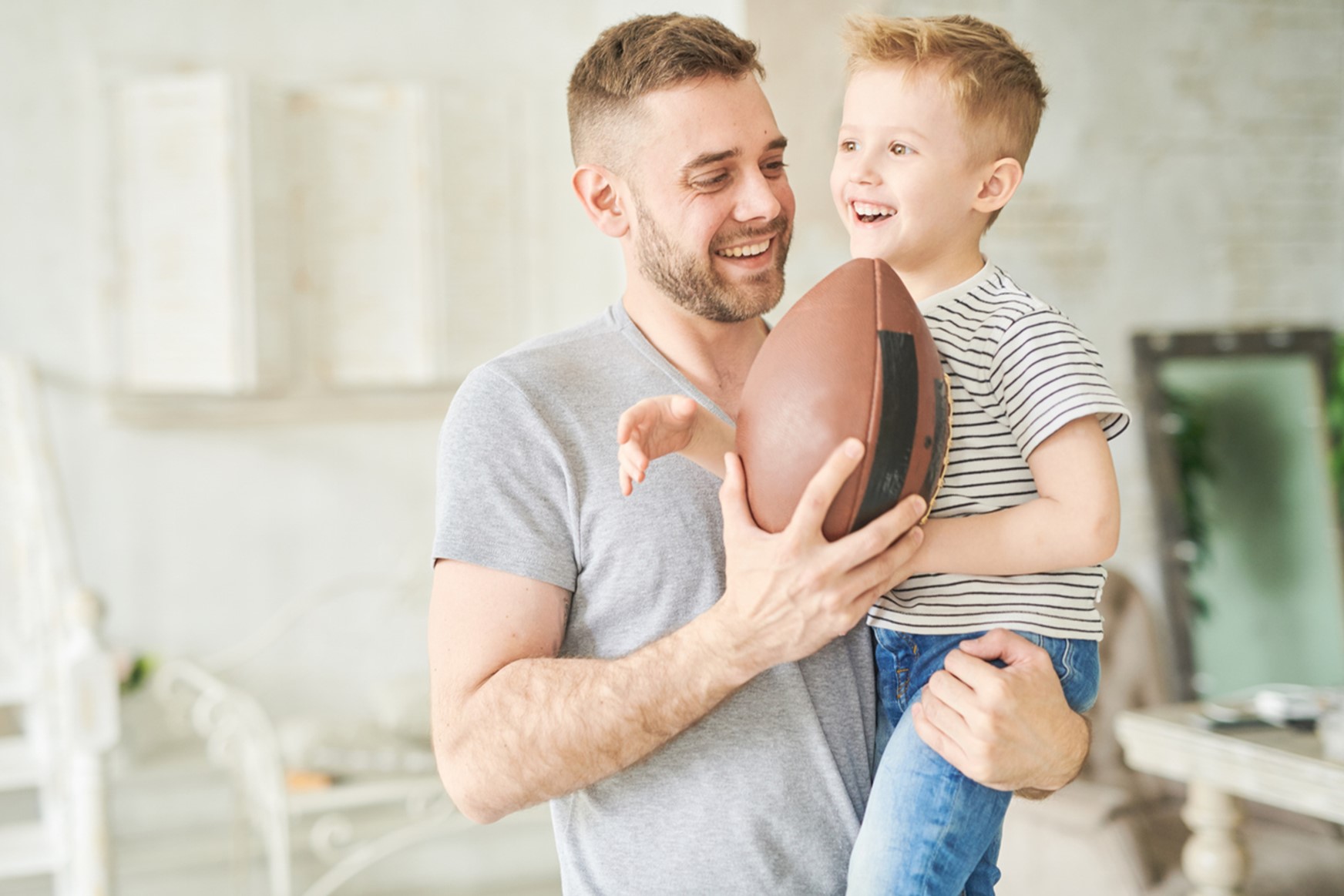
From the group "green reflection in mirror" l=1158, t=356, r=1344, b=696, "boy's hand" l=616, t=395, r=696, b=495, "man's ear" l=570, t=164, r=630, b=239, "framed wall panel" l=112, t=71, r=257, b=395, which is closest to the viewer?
"boy's hand" l=616, t=395, r=696, b=495

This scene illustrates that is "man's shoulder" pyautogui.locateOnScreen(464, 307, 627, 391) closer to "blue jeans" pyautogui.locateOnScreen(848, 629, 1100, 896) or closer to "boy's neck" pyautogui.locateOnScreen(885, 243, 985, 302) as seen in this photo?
"boy's neck" pyautogui.locateOnScreen(885, 243, 985, 302)

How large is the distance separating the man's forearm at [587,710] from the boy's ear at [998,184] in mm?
540

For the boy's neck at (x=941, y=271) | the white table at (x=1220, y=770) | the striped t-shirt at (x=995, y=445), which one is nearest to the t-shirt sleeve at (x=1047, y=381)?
the striped t-shirt at (x=995, y=445)

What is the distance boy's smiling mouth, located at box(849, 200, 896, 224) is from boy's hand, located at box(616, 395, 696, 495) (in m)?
0.34

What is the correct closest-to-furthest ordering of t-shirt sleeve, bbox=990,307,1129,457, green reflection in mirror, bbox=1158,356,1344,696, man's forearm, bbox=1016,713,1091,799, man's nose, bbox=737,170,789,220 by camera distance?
t-shirt sleeve, bbox=990,307,1129,457 → man's forearm, bbox=1016,713,1091,799 → man's nose, bbox=737,170,789,220 → green reflection in mirror, bbox=1158,356,1344,696

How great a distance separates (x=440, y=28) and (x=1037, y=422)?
347cm

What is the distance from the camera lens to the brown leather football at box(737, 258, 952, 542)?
41.4 inches

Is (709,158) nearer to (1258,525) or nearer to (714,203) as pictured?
(714,203)

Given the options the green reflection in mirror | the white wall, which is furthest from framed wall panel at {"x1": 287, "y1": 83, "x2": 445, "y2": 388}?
the green reflection in mirror

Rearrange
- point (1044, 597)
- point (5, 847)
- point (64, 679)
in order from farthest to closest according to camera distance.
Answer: point (5, 847) → point (64, 679) → point (1044, 597)

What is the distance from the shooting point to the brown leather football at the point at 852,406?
1052 mm

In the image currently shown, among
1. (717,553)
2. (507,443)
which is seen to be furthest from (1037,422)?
(507,443)

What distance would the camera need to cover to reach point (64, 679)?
2805 mm

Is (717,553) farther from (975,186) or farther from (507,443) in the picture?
(975,186)
